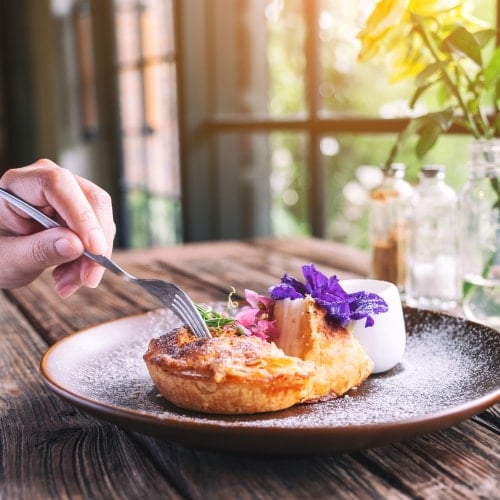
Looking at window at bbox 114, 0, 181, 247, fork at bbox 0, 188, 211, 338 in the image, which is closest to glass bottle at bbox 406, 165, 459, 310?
fork at bbox 0, 188, 211, 338

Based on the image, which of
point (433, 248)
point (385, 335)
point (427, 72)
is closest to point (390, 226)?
point (433, 248)

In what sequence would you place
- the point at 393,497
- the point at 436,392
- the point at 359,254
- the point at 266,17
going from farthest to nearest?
the point at 266,17, the point at 359,254, the point at 436,392, the point at 393,497

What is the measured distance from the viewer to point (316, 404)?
2.39ft

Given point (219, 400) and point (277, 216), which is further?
point (277, 216)

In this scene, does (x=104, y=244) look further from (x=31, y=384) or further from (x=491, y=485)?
(x=491, y=485)

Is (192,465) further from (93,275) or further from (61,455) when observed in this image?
(93,275)

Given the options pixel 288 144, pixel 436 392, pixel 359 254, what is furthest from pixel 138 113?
pixel 436 392

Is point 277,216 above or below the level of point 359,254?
below

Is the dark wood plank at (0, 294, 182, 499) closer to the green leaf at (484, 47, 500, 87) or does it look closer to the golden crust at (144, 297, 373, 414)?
the golden crust at (144, 297, 373, 414)

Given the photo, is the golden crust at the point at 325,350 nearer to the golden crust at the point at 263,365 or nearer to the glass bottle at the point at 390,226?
the golden crust at the point at 263,365

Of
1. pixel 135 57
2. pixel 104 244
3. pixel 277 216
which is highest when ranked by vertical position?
pixel 135 57

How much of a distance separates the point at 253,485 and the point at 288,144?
194 inches

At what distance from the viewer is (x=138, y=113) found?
3.85m

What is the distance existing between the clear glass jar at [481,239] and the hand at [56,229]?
0.54 metres
